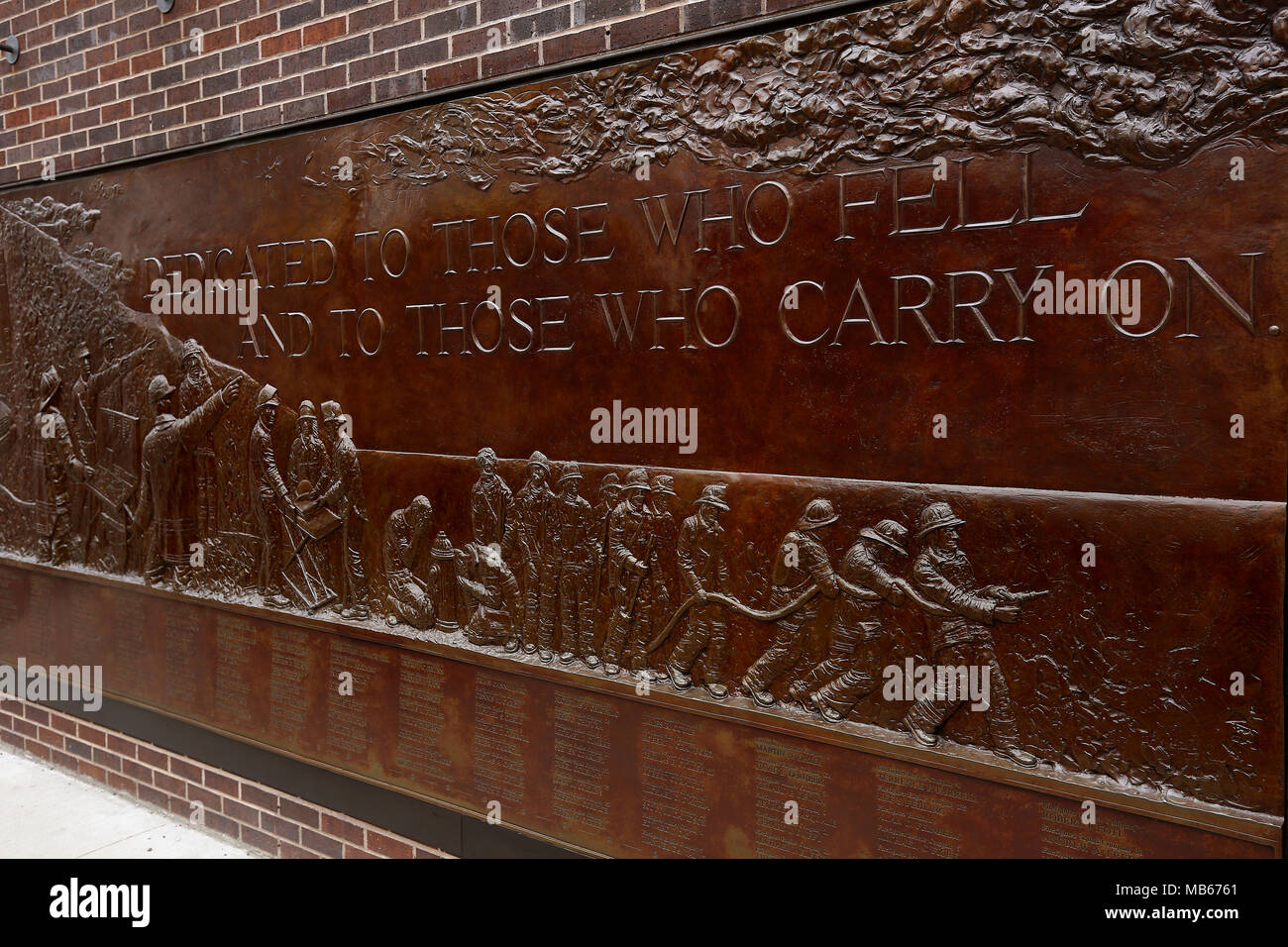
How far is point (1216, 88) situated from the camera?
1925 mm

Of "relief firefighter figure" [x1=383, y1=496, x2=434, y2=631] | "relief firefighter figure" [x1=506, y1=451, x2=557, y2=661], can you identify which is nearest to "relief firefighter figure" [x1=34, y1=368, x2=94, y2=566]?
"relief firefighter figure" [x1=383, y1=496, x2=434, y2=631]

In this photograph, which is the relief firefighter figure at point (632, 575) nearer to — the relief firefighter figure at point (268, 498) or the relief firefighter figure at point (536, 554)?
the relief firefighter figure at point (536, 554)

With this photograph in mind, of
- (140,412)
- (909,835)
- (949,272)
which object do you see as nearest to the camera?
(949,272)

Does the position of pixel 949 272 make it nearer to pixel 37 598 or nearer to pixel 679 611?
pixel 679 611

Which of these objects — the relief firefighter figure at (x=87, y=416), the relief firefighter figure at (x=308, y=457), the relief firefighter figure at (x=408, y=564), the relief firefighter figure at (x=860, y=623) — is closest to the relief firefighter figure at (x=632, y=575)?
the relief firefighter figure at (x=860, y=623)

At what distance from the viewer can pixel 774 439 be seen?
2.49 m

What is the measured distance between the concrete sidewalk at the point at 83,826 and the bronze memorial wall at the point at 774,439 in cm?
56

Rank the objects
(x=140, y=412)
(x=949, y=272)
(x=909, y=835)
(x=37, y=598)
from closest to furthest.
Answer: (x=949, y=272), (x=909, y=835), (x=140, y=412), (x=37, y=598)

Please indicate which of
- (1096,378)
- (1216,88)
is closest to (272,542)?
(1096,378)

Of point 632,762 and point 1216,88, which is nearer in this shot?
point 1216,88

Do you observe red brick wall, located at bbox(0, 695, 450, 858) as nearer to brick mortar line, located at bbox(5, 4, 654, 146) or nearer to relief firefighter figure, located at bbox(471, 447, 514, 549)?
relief firefighter figure, located at bbox(471, 447, 514, 549)

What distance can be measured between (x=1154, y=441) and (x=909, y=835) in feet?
3.83

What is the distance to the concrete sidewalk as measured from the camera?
3.69m

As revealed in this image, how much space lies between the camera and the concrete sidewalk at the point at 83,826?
145 inches
